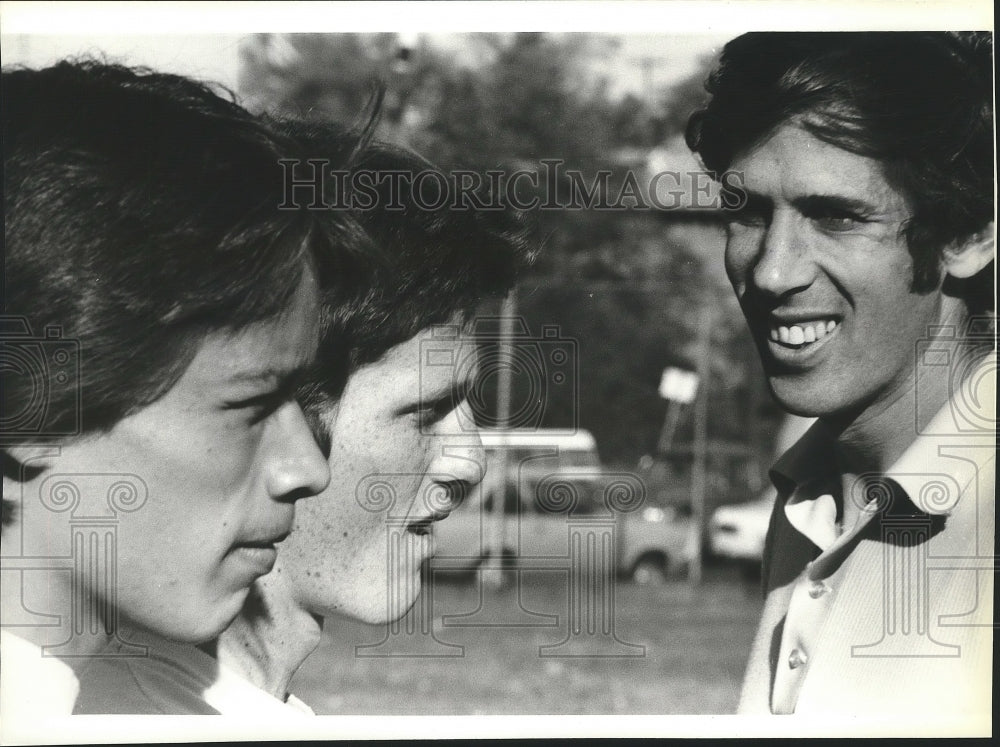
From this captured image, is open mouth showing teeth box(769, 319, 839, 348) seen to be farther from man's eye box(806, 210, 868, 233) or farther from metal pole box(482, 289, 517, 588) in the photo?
metal pole box(482, 289, 517, 588)

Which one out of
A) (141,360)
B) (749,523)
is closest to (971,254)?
(749,523)

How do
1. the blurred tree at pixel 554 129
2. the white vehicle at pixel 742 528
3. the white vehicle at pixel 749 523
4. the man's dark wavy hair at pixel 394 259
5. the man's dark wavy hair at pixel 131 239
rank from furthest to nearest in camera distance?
the white vehicle at pixel 742 528 → the white vehicle at pixel 749 523 → the blurred tree at pixel 554 129 → the man's dark wavy hair at pixel 394 259 → the man's dark wavy hair at pixel 131 239

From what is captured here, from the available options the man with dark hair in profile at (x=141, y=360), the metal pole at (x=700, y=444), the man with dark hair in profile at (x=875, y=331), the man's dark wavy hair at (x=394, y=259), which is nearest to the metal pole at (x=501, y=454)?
the man's dark wavy hair at (x=394, y=259)

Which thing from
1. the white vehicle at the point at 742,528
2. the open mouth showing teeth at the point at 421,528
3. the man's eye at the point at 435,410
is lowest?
the white vehicle at the point at 742,528

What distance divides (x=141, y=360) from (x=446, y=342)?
87cm

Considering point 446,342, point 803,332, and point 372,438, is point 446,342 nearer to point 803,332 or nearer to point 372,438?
point 372,438

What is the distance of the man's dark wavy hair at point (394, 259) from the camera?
3559mm

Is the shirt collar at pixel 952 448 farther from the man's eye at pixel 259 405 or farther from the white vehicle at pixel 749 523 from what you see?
the man's eye at pixel 259 405

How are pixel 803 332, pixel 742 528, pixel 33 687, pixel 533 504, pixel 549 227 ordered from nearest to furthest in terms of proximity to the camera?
pixel 33 687 < pixel 803 332 < pixel 549 227 < pixel 533 504 < pixel 742 528

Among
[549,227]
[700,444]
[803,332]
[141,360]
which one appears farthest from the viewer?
[700,444]

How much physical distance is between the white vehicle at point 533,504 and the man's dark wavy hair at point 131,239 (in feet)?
2.90

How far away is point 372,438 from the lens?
12.0 feet

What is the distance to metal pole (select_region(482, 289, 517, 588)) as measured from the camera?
3789mm

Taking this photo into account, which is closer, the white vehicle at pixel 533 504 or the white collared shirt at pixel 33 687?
the white collared shirt at pixel 33 687
